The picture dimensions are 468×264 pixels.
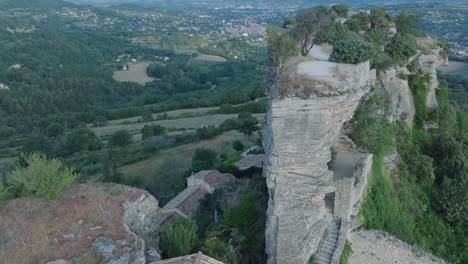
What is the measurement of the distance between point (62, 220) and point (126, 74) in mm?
88947

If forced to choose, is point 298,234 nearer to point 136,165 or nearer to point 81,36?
point 136,165

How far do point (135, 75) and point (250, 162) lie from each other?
73564 mm

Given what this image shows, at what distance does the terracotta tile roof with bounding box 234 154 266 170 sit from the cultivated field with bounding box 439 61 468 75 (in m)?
48.6

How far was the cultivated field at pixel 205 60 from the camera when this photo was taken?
114 metres

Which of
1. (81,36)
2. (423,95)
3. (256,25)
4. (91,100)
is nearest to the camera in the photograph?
(423,95)

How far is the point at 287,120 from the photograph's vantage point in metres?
15.5

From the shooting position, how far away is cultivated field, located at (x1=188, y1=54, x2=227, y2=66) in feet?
374

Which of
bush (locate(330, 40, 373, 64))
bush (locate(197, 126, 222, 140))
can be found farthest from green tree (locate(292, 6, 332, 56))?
bush (locate(197, 126, 222, 140))

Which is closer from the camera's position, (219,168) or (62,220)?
(62,220)

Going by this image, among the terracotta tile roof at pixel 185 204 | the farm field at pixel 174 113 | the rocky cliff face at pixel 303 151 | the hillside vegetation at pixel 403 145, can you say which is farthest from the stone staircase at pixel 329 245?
the farm field at pixel 174 113

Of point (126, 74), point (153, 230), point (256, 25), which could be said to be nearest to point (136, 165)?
point (153, 230)

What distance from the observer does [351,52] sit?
18.7 m

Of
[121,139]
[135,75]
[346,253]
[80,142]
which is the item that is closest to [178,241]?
[346,253]

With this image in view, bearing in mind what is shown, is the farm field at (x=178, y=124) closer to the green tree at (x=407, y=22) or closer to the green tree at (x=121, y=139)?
the green tree at (x=121, y=139)
